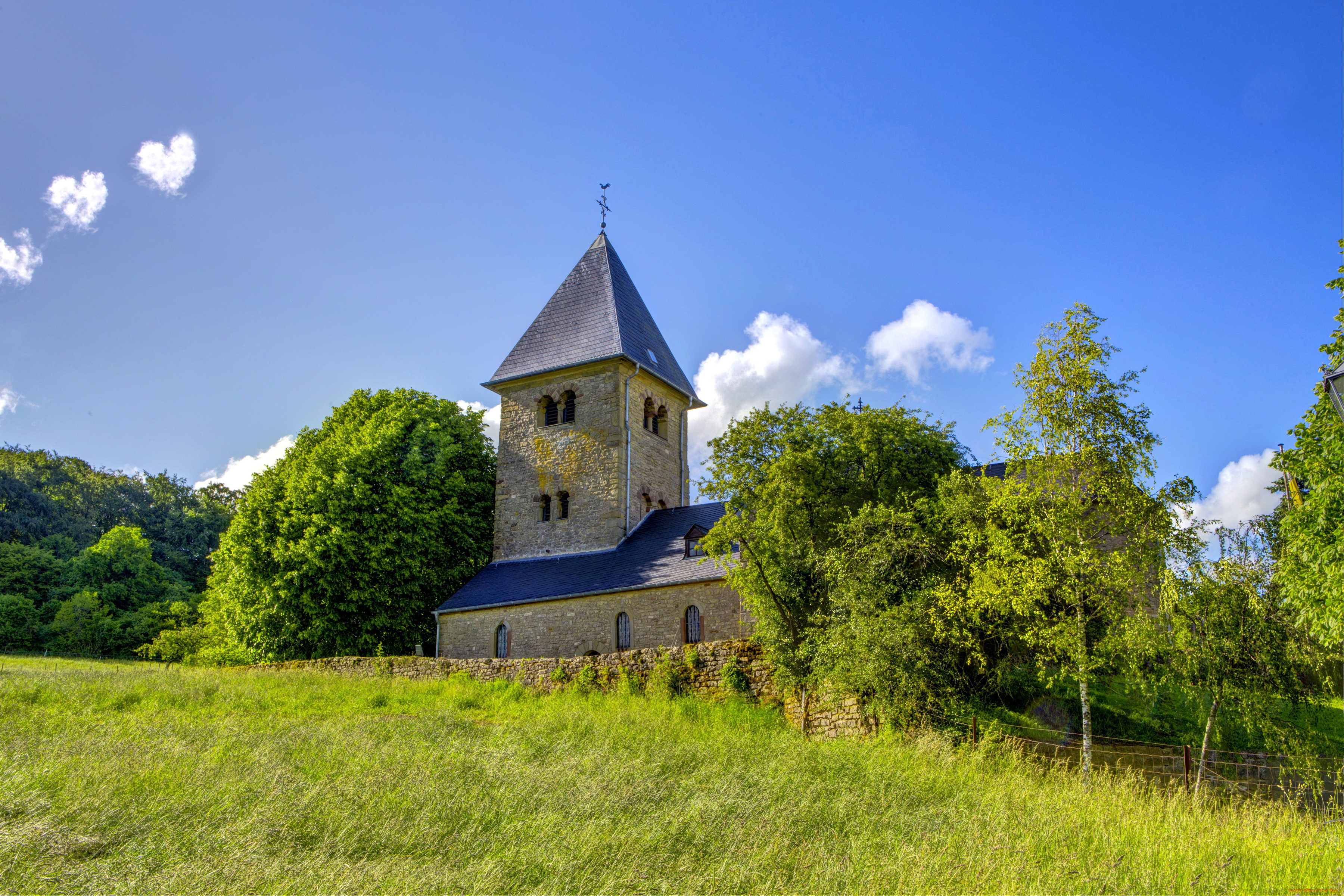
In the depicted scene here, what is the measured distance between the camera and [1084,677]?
43.5 ft

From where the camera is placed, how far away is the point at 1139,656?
41.9 feet

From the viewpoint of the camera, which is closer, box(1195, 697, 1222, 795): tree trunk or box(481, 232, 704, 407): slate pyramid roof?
box(1195, 697, 1222, 795): tree trunk

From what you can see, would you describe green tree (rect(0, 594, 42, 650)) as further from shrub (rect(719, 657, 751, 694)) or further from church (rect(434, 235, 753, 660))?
shrub (rect(719, 657, 751, 694))

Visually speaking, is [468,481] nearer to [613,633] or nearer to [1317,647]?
[613,633]

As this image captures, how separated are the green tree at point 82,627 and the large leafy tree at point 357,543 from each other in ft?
37.4

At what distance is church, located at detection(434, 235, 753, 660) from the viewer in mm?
26141

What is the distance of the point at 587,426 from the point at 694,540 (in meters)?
7.14

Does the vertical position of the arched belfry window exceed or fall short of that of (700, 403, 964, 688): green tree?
it falls short

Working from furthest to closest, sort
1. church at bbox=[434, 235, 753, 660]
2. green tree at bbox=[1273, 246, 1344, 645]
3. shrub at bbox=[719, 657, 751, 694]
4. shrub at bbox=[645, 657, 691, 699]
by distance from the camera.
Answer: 1. church at bbox=[434, 235, 753, 660]
2. shrub at bbox=[645, 657, 691, 699]
3. shrub at bbox=[719, 657, 751, 694]
4. green tree at bbox=[1273, 246, 1344, 645]

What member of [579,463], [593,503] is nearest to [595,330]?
[579,463]

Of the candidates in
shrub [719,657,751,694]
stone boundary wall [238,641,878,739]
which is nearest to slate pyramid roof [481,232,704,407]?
stone boundary wall [238,641,878,739]

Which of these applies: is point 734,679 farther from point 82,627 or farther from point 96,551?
point 96,551

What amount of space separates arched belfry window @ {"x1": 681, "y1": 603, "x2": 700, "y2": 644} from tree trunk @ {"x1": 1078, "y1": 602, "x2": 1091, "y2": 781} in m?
13.0

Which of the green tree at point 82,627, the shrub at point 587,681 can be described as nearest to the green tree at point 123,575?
the green tree at point 82,627
